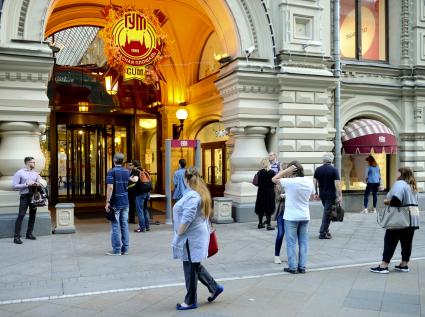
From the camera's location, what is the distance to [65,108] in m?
16.7

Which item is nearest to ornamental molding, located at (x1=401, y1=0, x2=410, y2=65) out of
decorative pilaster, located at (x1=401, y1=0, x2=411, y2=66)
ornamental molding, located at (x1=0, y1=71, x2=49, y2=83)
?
decorative pilaster, located at (x1=401, y1=0, x2=411, y2=66)

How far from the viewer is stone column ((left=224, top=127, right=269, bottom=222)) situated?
1228cm

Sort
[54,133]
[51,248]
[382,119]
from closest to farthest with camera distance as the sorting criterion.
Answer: [51,248]
[382,119]
[54,133]

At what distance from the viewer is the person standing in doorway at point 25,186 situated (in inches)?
375

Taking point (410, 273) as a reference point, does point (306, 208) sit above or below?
above

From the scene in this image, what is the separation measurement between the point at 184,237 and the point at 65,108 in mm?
12530

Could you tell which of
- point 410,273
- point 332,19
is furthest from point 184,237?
point 332,19

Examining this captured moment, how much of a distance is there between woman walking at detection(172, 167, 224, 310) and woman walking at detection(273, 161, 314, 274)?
1927mm

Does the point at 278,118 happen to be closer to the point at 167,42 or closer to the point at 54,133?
the point at 167,42

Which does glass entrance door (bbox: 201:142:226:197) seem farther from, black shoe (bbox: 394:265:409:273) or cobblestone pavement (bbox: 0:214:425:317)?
black shoe (bbox: 394:265:409:273)

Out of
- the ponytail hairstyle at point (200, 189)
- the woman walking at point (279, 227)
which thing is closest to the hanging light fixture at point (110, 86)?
the woman walking at point (279, 227)

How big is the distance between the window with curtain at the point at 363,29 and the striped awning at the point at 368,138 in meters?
2.27

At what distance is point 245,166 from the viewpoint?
1252 cm

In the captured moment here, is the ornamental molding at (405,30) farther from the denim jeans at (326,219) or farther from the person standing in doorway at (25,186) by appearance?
the person standing in doorway at (25,186)
